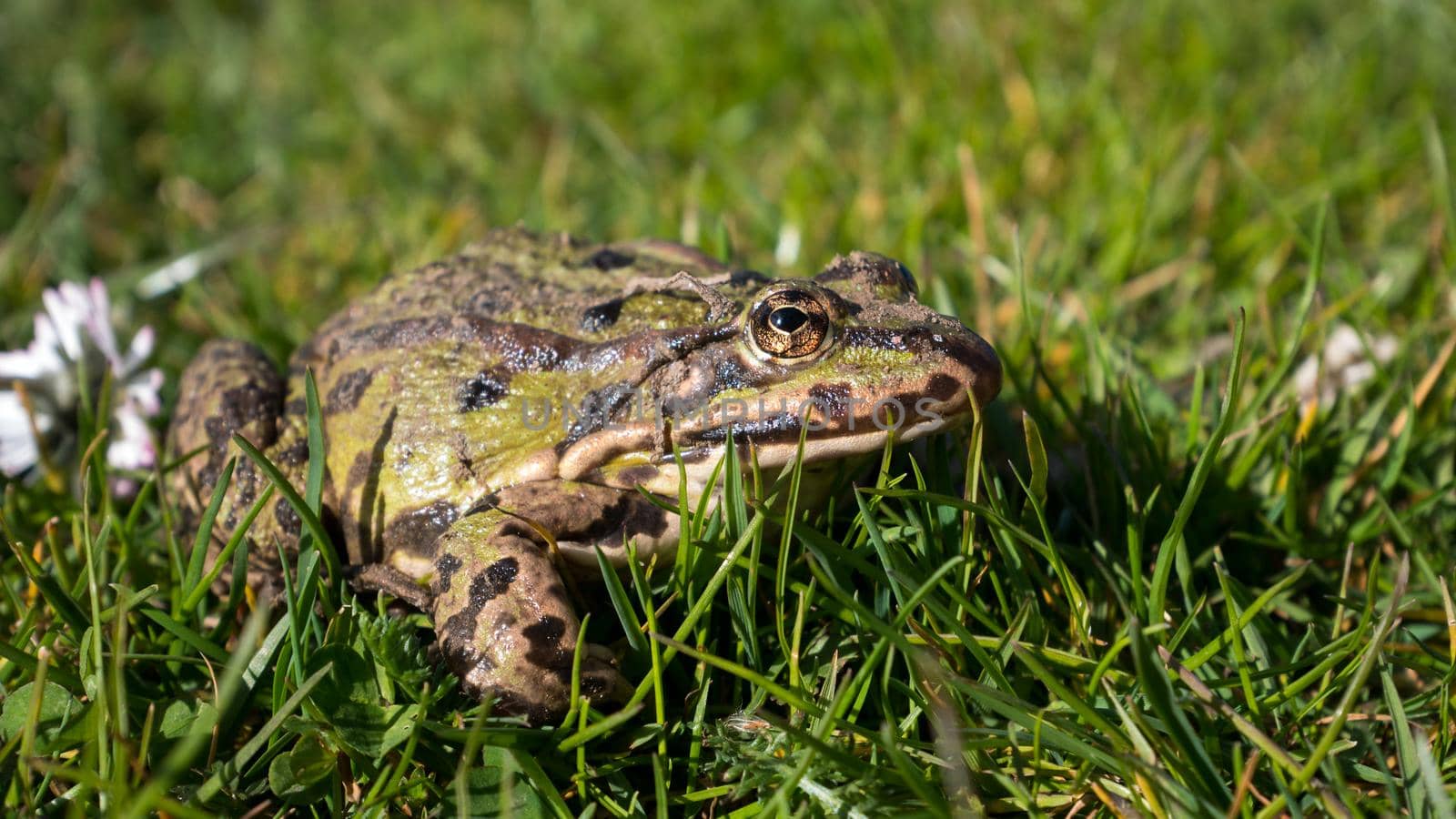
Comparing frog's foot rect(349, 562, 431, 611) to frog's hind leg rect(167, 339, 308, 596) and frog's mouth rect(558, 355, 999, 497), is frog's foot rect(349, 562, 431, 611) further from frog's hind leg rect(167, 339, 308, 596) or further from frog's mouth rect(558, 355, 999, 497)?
frog's mouth rect(558, 355, 999, 497)

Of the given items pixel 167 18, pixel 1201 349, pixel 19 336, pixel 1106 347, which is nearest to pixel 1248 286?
pixel 1201 349

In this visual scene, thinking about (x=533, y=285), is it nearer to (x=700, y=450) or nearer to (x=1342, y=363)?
(x=700, y=450)

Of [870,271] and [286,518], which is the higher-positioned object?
[870,271]

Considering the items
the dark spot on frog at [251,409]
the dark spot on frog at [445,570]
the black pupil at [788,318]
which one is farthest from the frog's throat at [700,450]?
the dark spot on frog at [251,409]

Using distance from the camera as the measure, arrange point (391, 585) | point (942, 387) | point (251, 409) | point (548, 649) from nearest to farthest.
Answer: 1. point (548, 649)
2. point (942, 387)
3. point (391, 585)
4. point (251, 409)

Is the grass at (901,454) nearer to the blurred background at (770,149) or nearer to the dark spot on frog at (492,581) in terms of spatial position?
the blurred background at (770,149)

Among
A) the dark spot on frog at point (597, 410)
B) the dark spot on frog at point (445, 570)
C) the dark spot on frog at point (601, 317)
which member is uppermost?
the dark spot on frog at point (601, 317)

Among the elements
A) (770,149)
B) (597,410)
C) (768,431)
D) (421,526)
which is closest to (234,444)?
(421,526)

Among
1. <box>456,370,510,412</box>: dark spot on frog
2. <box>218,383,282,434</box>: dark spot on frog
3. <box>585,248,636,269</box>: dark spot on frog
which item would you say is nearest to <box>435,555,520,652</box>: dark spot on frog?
<box>456,370,510,412</box>: dark spot on frog
